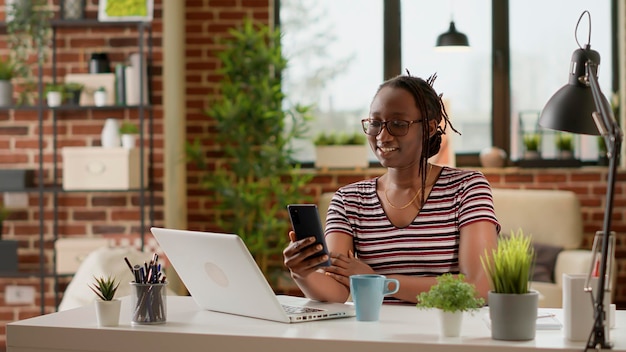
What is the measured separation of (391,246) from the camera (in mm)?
2447

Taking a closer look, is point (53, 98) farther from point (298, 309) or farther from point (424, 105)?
point (298, 309)

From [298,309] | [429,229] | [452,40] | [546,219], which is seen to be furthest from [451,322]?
[452,40]

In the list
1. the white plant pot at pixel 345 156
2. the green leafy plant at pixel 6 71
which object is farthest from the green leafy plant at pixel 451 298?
the white plant pot at pixel 345 156

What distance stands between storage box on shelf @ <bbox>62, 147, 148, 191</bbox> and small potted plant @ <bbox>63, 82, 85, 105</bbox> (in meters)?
0.26

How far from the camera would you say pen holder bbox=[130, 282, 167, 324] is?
1866mm

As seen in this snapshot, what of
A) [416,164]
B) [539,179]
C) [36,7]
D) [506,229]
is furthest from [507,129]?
[416,164]

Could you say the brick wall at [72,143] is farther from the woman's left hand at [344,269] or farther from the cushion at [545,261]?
the woman's left hand at [344,269]

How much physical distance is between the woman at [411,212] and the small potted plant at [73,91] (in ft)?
8.25

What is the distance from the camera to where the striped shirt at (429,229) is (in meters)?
2.40

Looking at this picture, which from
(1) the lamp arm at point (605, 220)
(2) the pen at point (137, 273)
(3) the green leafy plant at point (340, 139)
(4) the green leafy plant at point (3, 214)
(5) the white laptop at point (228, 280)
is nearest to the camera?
(1) the lamp arm at point (605, 220)

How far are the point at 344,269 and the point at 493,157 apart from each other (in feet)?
11.2

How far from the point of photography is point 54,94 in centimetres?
465

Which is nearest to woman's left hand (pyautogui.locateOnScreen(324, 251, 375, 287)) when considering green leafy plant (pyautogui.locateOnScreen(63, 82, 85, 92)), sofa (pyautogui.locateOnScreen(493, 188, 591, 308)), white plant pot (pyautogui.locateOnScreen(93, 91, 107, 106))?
white plant pot (pyautogui.locateOnScreen(93, 91, 107, 106))

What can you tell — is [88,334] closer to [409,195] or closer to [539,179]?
[409,195]
